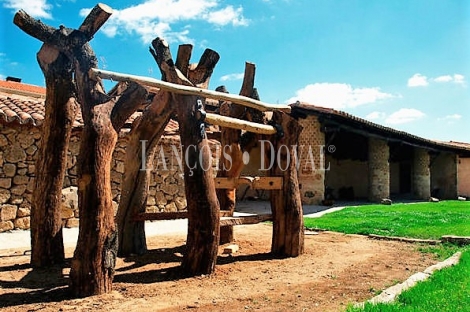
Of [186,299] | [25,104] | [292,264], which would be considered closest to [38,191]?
[186,299]

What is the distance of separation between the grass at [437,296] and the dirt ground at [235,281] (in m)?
0.39

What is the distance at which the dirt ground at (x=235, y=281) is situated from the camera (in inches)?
140

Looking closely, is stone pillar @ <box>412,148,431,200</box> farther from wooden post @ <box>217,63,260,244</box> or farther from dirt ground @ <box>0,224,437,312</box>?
wooden post @ <box>217,63,260,244</box>

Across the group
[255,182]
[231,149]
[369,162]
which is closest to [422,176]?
[369,162]

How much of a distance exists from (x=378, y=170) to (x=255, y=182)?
12.5 meters

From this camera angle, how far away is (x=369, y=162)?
1711cm

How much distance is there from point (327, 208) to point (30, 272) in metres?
11.3

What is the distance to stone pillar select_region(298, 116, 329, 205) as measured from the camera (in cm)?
1527

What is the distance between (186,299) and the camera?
372 cm

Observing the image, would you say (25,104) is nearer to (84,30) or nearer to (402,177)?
(84,30)

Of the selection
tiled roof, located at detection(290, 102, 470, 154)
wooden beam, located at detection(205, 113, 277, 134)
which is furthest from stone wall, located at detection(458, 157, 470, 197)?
wooden beam, located at detection(205, 113, 277, 134)

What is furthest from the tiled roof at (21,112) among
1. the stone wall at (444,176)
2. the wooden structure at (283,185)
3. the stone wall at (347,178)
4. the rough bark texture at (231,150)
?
the stone wall at (444,176)

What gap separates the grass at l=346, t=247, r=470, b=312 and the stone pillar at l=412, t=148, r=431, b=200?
1633 centimetres

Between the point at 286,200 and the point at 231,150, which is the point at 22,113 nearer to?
the point at 231,150
